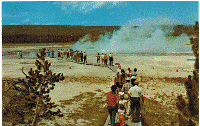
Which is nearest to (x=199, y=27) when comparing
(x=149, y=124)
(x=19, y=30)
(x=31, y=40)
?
(x=149, y=124)

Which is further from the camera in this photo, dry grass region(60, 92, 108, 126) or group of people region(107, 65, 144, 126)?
dry grass region(60, 92, 108, 126)

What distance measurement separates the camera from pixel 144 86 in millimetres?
13141

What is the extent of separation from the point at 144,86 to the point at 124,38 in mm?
43600

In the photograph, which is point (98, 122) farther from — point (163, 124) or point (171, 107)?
point (171, 107)

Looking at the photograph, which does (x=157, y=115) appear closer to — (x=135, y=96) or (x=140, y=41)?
(x=135, y=96)

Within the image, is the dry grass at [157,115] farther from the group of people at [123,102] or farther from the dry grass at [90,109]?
the dry grass at [90,109]

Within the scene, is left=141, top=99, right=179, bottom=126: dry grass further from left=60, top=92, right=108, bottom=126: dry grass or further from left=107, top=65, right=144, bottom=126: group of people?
left=60, top=92, right=108, bottom=126: dry grass

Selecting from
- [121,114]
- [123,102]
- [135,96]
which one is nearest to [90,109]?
[135,96]

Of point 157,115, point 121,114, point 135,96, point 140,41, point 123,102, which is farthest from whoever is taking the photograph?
point 140,41

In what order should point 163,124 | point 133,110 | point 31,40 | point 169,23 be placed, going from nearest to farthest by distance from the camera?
1. point 133,110
2. point 163,124
3. point 169,23
4. point 31,40

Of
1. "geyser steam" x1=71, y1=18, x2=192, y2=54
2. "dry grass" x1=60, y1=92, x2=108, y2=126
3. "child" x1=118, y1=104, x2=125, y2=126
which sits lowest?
"dry grass" x1=60, y1=92, x2=108, y2=126

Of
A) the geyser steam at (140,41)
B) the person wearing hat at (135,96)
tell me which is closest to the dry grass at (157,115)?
the person wearing hat at (135,96)

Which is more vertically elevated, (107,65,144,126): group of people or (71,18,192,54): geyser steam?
(71,18,192,54): geyser steam

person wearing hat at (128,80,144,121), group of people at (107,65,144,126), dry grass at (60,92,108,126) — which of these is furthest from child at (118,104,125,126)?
dry grass at (60,92,108,126)
